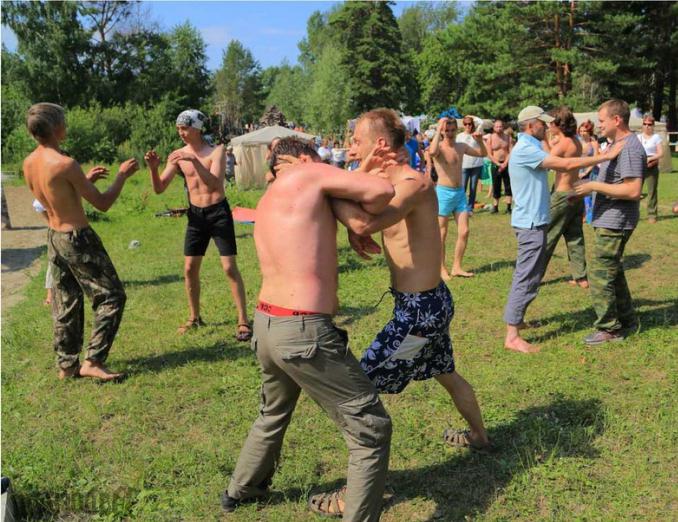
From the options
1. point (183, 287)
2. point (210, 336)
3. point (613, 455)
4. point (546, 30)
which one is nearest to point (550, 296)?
point (613, 455)

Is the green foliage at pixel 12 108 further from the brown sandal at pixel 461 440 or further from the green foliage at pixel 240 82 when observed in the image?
the green foliage at pixel 240 82

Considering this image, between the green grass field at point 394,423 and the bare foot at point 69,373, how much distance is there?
0.37ft

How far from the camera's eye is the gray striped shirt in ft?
15.6

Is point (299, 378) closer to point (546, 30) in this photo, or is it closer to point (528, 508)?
point (528, 508)

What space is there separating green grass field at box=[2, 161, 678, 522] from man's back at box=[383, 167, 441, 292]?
1.18 meters

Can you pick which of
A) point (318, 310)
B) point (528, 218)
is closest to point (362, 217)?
point (318, 310)

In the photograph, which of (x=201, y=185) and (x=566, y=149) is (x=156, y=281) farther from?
(x=566, y=149)

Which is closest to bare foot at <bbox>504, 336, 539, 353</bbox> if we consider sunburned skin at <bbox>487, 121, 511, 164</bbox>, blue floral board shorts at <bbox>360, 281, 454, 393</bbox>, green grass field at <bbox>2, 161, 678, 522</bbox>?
green grass field at <bbox>2, 161, 678, 522</bbox>

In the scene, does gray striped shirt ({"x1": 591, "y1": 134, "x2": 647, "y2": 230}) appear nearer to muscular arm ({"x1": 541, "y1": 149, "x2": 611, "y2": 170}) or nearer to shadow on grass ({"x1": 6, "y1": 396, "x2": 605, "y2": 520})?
muscular arm ({"x1": 541, "y1": 149, "x2": 611, "y2": 170})

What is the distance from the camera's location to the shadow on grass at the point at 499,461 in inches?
126

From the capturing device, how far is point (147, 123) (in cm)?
3753

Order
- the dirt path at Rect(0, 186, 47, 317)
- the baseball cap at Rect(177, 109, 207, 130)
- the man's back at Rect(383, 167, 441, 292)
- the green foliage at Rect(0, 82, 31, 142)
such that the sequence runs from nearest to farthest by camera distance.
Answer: the man's back at Rect(383, 167, 441, 292)
the baseball cap at Rect(177, 109, 207, 130)
the dirt path at Rect(0, 186, 47, 317)
the green foliage at Rect(0, 82, 31, 142)

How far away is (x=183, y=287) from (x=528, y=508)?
572cm

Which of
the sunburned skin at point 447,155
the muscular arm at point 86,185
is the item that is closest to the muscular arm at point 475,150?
the sunburned skin at point 447,155
